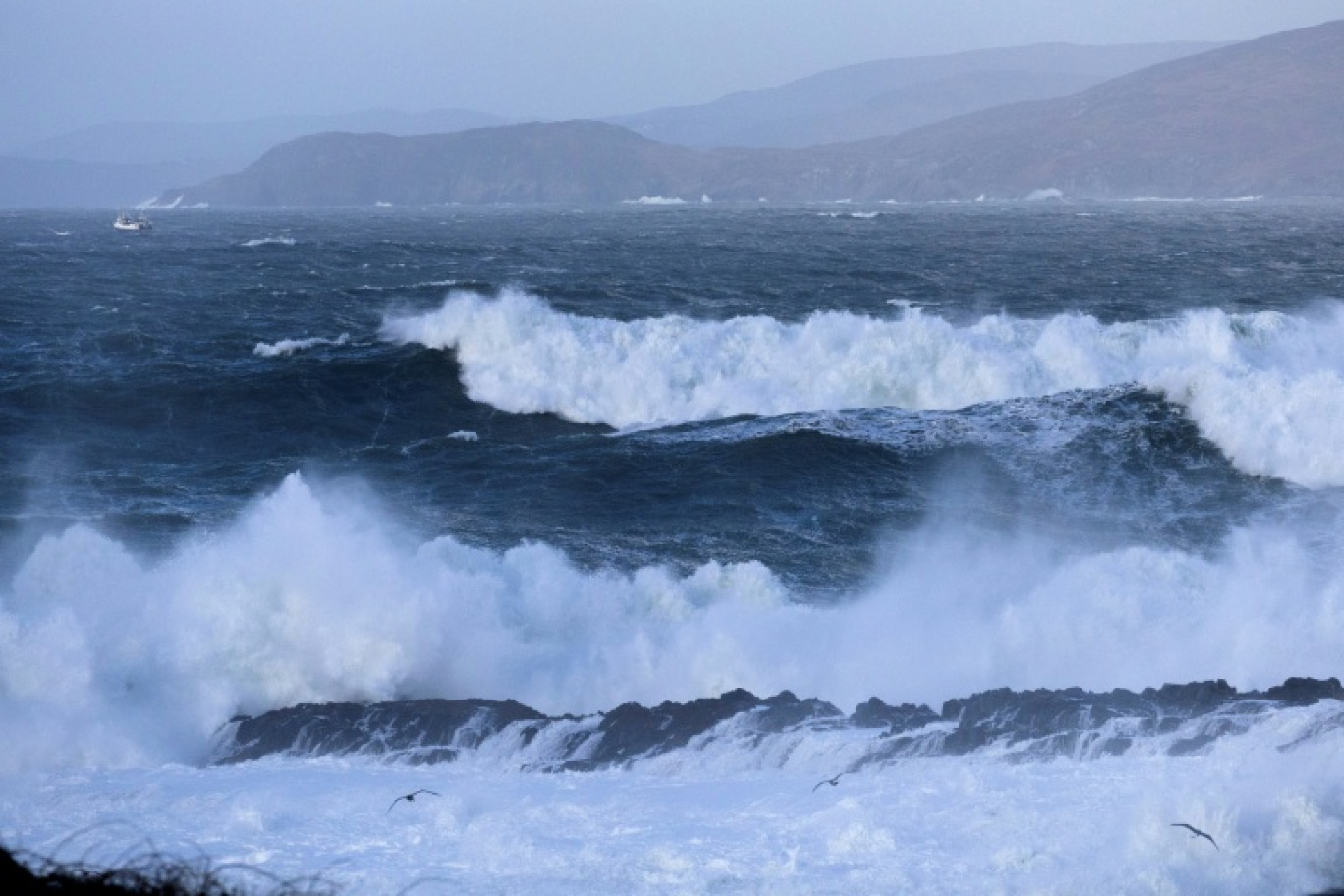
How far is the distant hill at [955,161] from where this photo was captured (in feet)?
537

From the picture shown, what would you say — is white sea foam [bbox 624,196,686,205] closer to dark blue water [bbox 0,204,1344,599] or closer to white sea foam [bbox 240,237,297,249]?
white sea foam [bbox 240,237,297,249]

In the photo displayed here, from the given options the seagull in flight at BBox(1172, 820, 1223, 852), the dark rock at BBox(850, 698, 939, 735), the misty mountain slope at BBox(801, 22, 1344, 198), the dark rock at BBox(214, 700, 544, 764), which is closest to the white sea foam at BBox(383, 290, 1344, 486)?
the dark rock at BBox(214, 700, 544, 764)

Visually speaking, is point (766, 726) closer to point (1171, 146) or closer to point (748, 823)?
point (748, 823)

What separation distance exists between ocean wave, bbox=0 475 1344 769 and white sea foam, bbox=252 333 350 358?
49.5 feet

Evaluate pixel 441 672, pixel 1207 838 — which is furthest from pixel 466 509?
pixel 1207 838

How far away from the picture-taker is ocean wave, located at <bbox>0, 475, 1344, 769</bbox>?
13492mm

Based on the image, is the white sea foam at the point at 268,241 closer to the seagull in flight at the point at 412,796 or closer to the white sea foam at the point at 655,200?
the seagull in flight at the point at 412,796

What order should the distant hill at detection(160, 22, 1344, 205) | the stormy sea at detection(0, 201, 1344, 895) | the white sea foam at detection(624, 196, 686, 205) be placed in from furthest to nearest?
the white sea foam at detection(624, 196, 686, 205) < the distant hill at detection(160, 22, 1344, 205) < the stormy sea at detection(0, 201, 1344, 895)

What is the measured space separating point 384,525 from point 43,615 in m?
6.46

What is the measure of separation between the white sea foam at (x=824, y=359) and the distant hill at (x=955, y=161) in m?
136

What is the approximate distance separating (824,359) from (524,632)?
637 inches

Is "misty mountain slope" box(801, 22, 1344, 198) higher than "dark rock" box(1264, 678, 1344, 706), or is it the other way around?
"misty mountain slope" box(801, 22, 1344, 198)

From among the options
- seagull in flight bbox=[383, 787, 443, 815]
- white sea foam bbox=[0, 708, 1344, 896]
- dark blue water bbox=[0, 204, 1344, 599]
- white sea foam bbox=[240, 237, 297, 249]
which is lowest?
white sea foam bbox=[0, 708, 1344, 896]

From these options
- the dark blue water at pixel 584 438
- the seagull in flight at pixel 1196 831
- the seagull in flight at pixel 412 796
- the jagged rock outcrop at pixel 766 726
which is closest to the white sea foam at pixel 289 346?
the dark blue water at pixel 584 438
